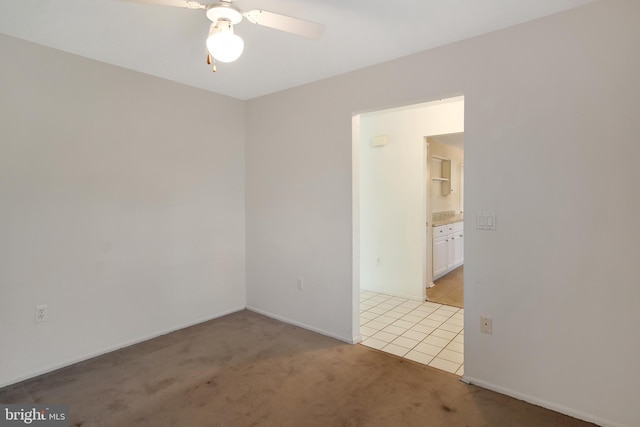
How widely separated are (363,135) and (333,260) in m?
2.32

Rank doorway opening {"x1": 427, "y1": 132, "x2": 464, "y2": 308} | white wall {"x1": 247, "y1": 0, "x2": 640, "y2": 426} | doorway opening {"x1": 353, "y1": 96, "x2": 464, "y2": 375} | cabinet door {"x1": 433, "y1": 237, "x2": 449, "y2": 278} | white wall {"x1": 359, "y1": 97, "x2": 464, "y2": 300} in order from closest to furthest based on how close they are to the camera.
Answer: white wall {"x1": 247, "y1": 0, "x2": 640, "y2": 426}
doorway opening {"x1": 353, "y1": 96, "x2": 464, "y2": 375}
white wall {"x1": 359, "y1": 97, "x2": 464, "y2": 300}
doorway opening {"x1": 427, "y1": 132, "x2": 464, "y2": 308}
cabinet door {"x1": 433, "y1": 237, "x2": 449, "y2": 278}

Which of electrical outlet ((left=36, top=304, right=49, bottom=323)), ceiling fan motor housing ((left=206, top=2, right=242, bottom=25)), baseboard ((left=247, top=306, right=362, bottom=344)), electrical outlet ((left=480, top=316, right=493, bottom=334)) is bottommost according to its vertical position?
baseboard ((left=247, top=306, right=362, bottom=344))

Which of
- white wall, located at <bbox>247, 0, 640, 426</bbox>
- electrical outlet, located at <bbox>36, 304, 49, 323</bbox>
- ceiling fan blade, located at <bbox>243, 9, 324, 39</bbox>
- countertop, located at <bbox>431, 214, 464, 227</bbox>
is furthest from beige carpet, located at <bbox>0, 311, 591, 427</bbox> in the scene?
countertop, located at <bbox>431, 214, 464, 227</bbox>

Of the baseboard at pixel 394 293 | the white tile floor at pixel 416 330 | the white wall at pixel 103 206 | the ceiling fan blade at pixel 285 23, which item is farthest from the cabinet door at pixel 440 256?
the ceiling fan blade at pixel 285 23

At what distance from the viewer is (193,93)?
11.2ft

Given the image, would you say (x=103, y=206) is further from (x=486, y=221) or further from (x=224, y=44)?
(x=486, y=221)

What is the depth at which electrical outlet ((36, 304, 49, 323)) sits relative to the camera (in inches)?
97.7

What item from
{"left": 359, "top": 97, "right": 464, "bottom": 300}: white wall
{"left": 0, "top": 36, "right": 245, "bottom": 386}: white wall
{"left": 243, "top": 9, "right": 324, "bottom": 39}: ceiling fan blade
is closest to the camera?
{"left": 243, "top": 9, "right": 324, "bottom": 39}: ceiling fan blade

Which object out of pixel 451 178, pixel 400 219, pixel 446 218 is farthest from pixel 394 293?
pixel 451 178

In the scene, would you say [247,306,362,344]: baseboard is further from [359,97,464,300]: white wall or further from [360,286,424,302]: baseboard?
[359,97,464,300]: white wall

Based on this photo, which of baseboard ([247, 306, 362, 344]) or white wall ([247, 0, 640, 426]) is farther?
baseboard ([247, 306, 362, 344])

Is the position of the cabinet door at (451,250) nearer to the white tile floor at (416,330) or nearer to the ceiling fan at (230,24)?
the white tile floor at (416,330)

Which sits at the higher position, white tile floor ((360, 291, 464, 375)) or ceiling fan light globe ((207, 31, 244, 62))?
ceiling fan light globe ((207, 31, 244, 62))

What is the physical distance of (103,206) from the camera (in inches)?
111
